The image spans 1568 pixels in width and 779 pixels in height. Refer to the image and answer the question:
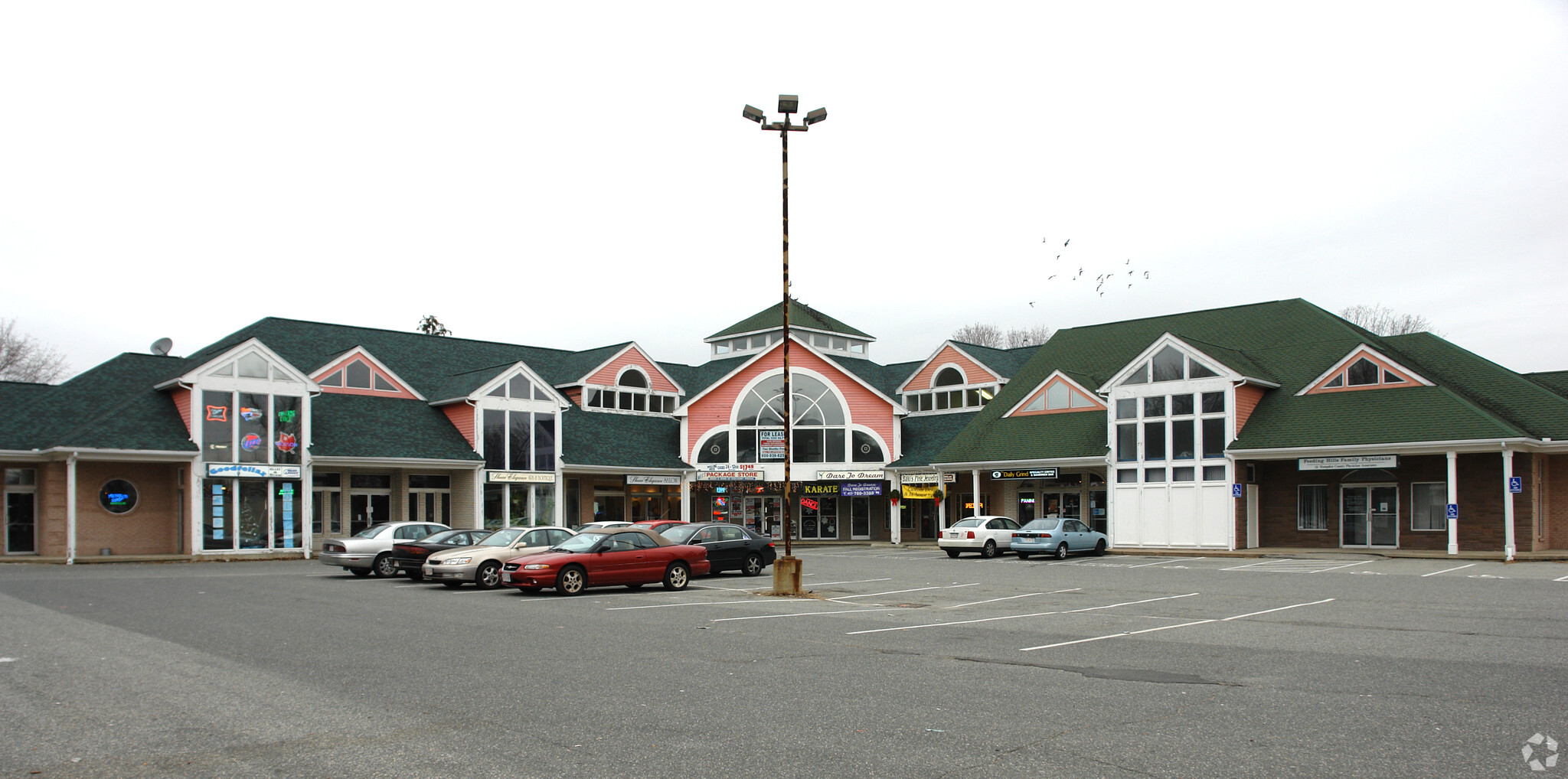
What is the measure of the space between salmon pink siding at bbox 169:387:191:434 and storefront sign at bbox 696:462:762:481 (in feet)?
65.2

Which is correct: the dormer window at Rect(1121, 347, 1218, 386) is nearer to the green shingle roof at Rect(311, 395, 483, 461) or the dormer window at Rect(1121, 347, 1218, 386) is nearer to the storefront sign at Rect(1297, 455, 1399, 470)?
the storefront sign at Rect(1297, 455, 1399, 470)

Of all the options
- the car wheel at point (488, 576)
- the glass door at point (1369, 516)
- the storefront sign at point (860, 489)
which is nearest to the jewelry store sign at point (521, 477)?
the storefront sign at point (860, 489)

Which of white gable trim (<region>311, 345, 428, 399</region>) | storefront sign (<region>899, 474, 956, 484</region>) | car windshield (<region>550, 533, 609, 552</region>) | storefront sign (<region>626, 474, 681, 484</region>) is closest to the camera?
car windshield (<region>550, 533, 609, 552</region>)

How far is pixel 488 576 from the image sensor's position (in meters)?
23.0

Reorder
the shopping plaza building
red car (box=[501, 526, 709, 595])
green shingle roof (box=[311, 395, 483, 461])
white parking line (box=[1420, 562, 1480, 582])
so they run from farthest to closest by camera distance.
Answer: green shingle roof (box=[311, 395, 483, 461])
the shopping plaza building
white parking line (box=[1420, 562, 1480, 582])
red car (box=[501, 526, 709, 595])

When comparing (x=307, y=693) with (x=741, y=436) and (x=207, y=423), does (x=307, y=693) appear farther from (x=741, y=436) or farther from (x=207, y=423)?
(x=741, y=436)

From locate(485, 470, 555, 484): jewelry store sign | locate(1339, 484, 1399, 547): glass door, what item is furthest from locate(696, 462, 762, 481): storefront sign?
locate(1339, 484, 1399, 547): glass door

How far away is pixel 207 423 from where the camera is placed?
34.1 meters

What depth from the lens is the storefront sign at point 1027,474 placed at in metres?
39.1

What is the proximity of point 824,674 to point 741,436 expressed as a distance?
3733 centimetres

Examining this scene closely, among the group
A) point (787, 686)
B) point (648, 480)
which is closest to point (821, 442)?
point (648, 480)

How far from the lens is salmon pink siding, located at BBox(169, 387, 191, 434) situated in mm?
34188

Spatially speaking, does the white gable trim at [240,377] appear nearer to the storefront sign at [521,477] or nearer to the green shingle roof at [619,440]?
the storefront sign at [521,477]

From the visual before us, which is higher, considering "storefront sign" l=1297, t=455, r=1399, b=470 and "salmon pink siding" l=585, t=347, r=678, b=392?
"salmon pink siding" l=585, t=347, r=678, b=392
